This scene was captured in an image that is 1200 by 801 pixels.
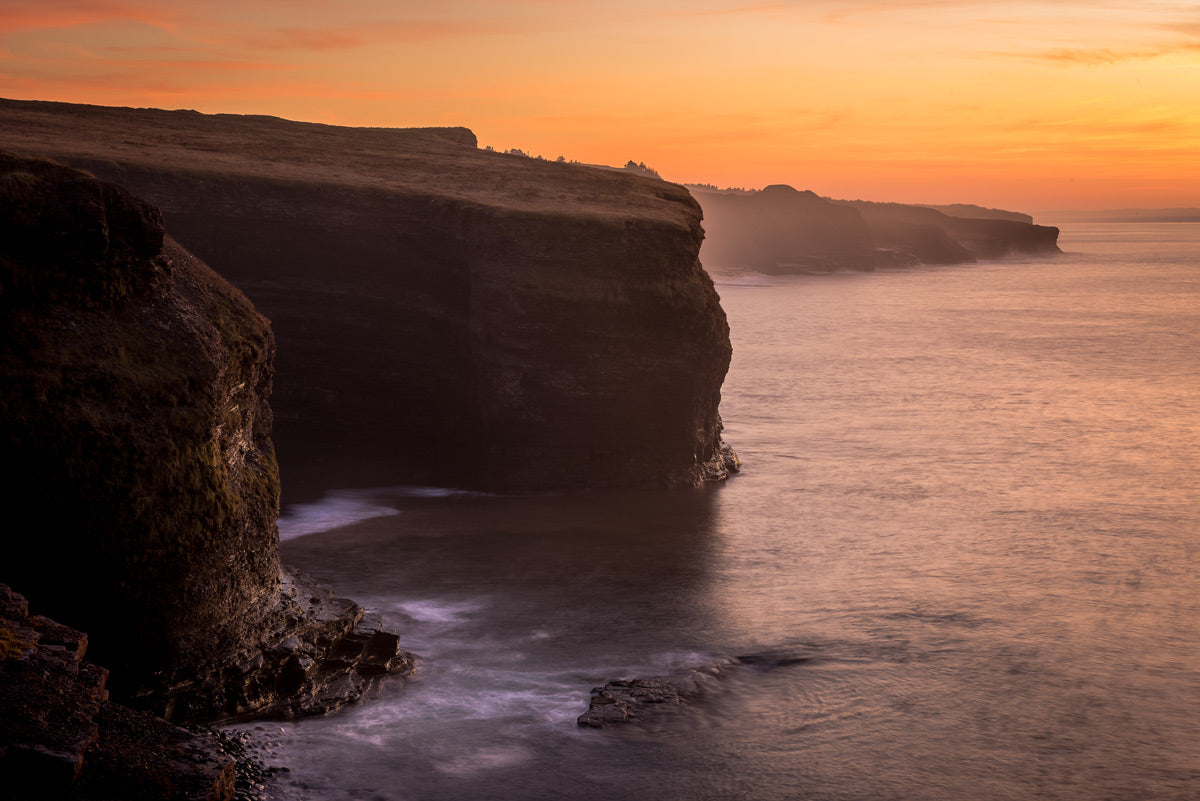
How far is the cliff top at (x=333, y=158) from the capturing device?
35094mm

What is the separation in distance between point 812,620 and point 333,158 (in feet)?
82.4

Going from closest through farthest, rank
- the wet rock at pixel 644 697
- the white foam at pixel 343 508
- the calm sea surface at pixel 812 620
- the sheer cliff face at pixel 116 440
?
the sheer cliff face at pixel 116 440
the calm sea surface at pixel 812 620
the wet rock at pixel 644 697
the white foam at pixel 343 508

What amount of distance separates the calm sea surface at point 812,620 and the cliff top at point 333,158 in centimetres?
916

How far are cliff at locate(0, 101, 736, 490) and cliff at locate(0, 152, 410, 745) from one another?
13706 millimetres

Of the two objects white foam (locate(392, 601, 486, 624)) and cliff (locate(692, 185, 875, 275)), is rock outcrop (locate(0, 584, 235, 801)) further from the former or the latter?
cliff (locate(692, 185, 875, 275))

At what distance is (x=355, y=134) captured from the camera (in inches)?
1890

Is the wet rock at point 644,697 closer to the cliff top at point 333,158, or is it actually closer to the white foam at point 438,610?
the white foam at point 438,610

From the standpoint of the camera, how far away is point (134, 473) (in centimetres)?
1680

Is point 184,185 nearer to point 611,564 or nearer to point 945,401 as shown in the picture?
point 611,564

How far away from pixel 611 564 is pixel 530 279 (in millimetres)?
9176

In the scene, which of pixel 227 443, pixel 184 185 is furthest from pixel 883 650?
pixel 184 185

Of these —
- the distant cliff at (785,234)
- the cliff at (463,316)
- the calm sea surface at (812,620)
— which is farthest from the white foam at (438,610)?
the distant cliff at (785,234)

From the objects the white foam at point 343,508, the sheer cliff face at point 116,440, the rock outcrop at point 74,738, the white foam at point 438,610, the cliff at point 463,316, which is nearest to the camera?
the rock outcrop at point 74,738

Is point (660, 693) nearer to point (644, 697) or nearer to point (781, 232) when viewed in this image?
point (644, 697)
